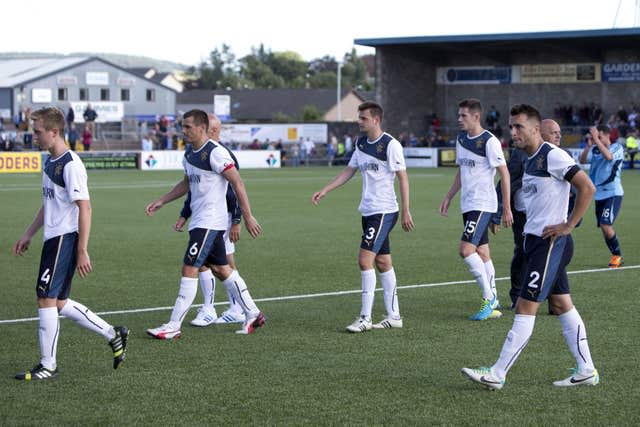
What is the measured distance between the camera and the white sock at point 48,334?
24.8 ft

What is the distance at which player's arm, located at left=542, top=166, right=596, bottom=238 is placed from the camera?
6938mm

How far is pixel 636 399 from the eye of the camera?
6.93 metres

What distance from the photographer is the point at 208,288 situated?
33.8ft

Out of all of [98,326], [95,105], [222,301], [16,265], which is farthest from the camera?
[95,105]

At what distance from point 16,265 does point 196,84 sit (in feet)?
468

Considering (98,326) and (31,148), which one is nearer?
(98,326)

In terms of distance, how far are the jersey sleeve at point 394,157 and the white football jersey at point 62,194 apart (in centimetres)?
331

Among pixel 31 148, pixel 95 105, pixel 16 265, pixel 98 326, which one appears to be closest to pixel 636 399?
pixel 98 326

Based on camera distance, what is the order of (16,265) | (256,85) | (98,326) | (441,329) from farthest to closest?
(256,85) → (16,265) → (441,329) → (98,326)

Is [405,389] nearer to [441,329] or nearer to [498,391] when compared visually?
Answer: [498,391]

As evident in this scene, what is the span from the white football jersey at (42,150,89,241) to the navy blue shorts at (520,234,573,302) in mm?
3291

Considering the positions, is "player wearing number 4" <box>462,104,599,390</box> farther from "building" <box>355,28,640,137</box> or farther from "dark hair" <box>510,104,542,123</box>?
"building" <box>355,28,640,137</box>

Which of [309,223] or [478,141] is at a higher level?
A: [478,141]

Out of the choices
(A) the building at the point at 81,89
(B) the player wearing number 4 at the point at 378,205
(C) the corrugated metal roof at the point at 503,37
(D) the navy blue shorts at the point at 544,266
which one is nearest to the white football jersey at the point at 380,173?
(B) the player wearing number 4 at the point at 378,205
